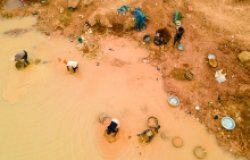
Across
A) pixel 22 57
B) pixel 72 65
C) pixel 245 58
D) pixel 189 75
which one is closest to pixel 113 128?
pixel 72 65

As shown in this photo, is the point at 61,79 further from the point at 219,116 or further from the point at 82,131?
the point at 219,116

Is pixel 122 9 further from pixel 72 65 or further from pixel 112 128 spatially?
pixel 112 128

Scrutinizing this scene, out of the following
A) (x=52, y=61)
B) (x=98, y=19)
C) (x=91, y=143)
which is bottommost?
(x=91, y=143)

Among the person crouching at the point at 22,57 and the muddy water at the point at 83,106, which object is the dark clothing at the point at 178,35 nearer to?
the muddy water at the point at 83,106

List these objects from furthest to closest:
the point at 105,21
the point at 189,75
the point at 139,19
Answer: the point at 105,21 < the point at 139,19 < the point at 189,75

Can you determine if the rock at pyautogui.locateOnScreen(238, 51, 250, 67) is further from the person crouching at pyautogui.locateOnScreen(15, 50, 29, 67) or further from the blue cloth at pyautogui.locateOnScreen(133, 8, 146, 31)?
the person crouching at pyautogui.locateOnScreen(15, 50, 29, 67)

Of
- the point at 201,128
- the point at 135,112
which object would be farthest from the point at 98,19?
the point at 201,128
